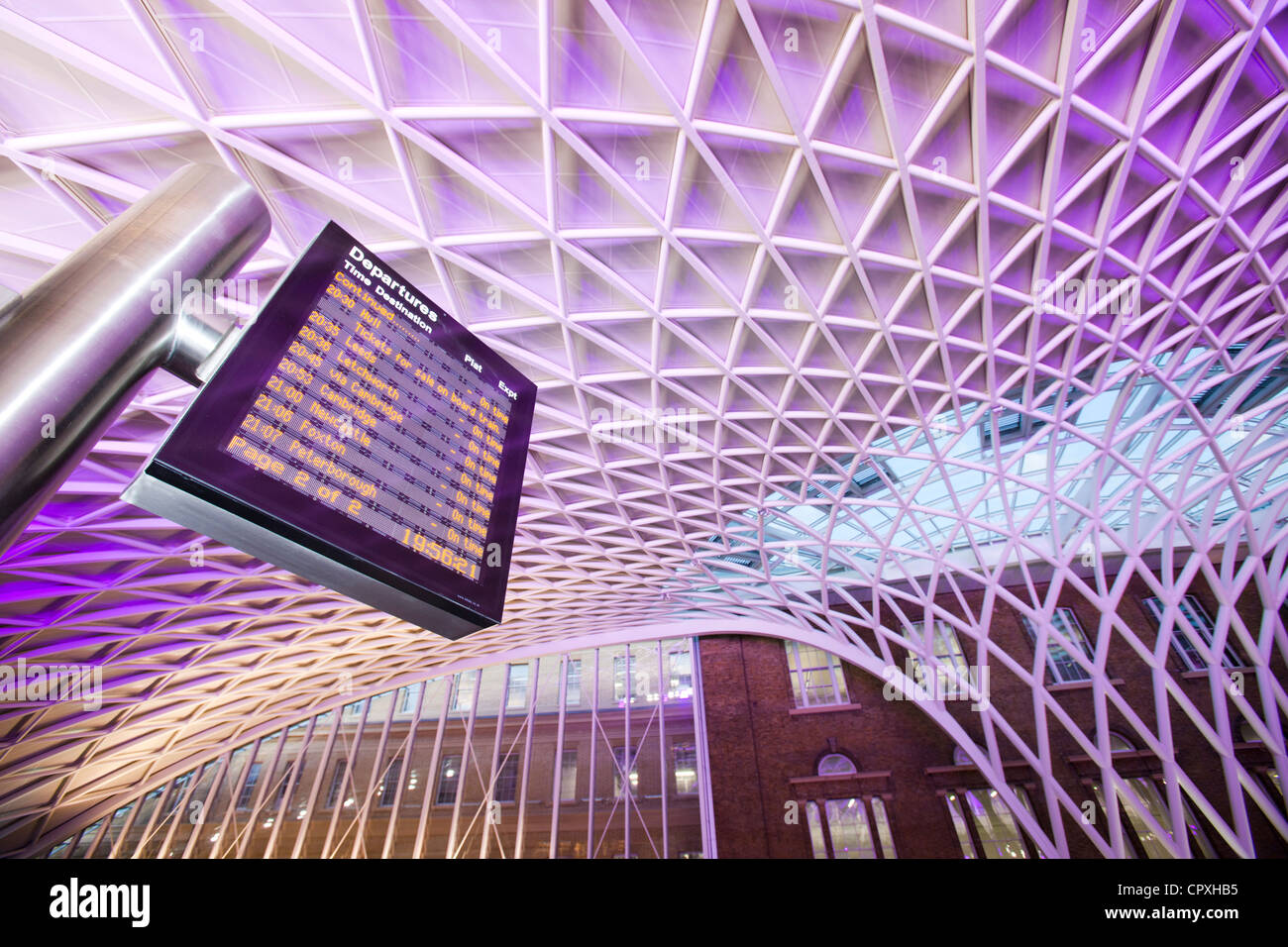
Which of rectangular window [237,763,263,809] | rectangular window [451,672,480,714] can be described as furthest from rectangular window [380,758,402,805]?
rectangular window [237,763,263,809]

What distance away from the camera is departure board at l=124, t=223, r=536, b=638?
3938 millimetres

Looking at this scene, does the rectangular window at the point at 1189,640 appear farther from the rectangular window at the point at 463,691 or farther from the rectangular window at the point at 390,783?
the rectangular window at the point at 390,783

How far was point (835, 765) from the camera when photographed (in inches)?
1153

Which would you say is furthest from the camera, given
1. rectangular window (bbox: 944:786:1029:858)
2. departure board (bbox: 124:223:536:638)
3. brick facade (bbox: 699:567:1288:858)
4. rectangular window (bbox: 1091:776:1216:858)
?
rectangular window (bbox: 944:786:1029:858)

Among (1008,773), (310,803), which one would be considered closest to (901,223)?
(1008,773)

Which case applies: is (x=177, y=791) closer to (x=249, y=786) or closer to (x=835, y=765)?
(x=249, y=786)

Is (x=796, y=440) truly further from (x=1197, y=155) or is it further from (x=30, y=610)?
(x=30, y=610)

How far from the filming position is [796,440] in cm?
1766

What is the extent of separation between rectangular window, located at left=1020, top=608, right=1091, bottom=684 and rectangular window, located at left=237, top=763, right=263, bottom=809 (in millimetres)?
47694

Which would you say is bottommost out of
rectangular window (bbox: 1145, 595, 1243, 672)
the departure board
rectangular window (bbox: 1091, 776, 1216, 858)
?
rectangular window (bbox: 1091, 776, 1216, 858)

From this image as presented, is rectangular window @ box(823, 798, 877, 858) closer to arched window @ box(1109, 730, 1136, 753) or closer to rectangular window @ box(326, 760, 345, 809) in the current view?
arched window @ box(1109, 730, 1136, 753)

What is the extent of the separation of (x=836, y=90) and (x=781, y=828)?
31.6 metres

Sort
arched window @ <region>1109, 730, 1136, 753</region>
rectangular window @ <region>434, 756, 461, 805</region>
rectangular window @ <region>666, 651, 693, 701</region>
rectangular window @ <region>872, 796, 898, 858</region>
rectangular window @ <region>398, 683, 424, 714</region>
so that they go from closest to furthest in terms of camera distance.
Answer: arched window @ <region>1109, 730, 1136, 753</region> → rectangular window @ <region>872, 796, 898, 858</region> → rectangular window @ <region>434, 756, 461, 805</region> → rectangular window @ <region>666, 651, 693, 701</region> → rectangular window @ <region>398, 683, 424, 714</region>

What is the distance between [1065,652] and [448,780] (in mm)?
35908
